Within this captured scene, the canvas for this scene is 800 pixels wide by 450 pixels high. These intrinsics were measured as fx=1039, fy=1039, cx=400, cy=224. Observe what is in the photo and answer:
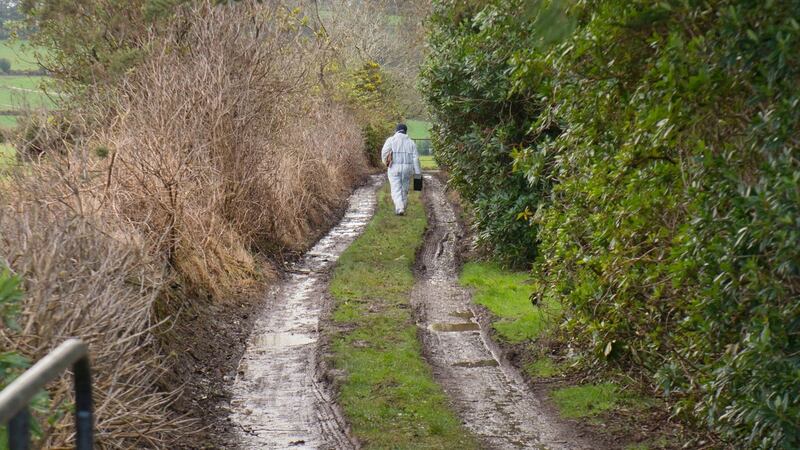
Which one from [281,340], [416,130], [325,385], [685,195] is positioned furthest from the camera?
[416,130]

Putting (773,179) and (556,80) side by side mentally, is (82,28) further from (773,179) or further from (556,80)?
(773,179)

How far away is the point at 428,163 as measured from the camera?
55844 mm

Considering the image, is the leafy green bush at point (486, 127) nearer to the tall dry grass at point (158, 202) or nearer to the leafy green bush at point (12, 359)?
the tall dry grass at point (158, 202)

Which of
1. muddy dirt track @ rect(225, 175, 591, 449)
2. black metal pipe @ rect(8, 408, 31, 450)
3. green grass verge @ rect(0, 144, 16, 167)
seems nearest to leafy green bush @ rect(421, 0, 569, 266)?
muddy dirt track @ rect(225, 175, 591, 449)

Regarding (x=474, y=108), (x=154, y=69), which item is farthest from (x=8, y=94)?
(x=474, y=108)

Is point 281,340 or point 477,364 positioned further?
point 281,340

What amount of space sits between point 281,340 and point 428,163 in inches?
1747

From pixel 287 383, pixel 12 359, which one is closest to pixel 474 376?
pixel 287 383

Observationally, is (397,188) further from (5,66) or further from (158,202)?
(158,202)

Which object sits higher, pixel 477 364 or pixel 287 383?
pixel 287 383

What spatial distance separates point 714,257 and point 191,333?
6.57m

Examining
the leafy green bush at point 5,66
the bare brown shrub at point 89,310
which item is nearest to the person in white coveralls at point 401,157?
the leafy green bush at point 5,66

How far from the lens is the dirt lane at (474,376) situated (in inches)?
322

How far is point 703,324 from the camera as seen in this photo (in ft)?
20.2
